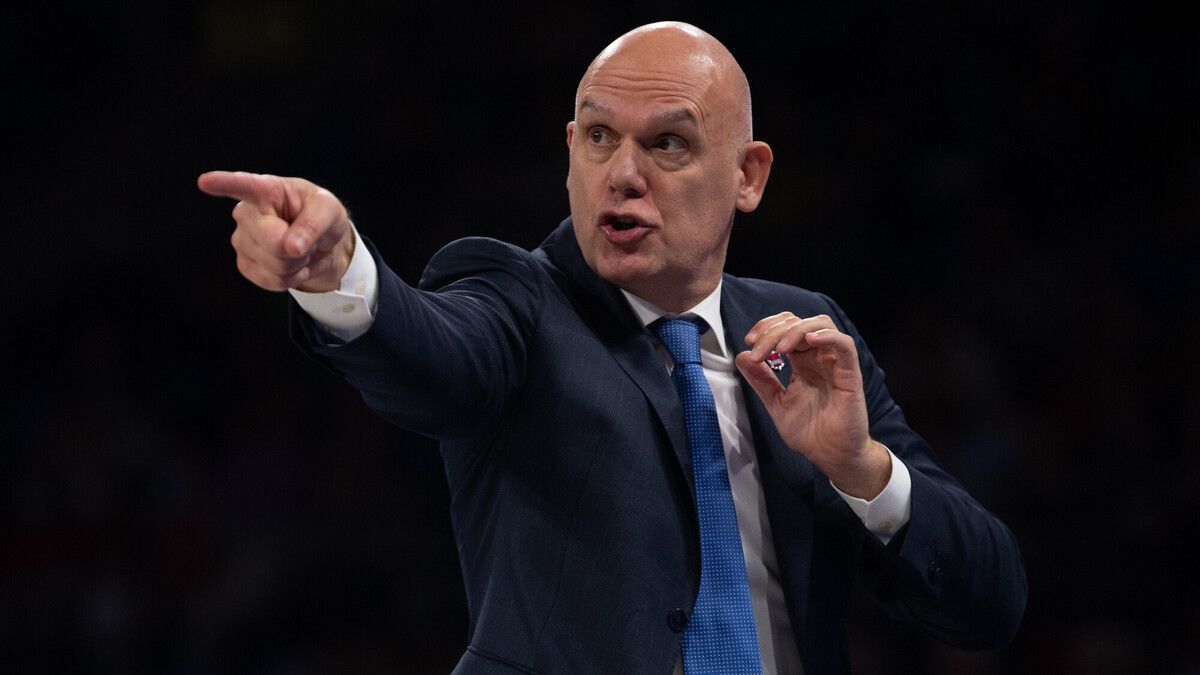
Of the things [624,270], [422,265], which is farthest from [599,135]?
[422,265]

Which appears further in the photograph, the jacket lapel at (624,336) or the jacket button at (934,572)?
the jacket button at (934,572)

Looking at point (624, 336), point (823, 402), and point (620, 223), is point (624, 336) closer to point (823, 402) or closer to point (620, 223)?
point (620, 223)

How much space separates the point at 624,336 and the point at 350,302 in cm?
56

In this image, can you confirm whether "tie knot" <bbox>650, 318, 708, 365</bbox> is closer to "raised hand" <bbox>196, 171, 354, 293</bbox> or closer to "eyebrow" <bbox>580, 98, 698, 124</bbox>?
"eyebrow" <bbox>580, 98, 698, 124</bbox>

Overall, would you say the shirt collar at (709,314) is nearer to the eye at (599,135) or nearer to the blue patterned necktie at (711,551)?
the blue patterned necktie at (711,551)

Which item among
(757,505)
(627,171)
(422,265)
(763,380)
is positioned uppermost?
(627,171)

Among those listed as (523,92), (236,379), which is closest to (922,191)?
(523,92)

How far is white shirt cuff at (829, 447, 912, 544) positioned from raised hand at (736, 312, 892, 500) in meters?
0.04

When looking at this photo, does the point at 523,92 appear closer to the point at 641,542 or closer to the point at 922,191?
the point at 922,191

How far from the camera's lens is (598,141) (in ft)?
7.27

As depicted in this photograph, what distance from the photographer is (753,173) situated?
7.91 ft

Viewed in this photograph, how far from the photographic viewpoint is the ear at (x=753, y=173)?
2.39 metres

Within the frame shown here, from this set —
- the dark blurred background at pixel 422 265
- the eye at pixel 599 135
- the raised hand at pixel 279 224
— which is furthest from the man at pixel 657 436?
the dark blurred background at pixel 422 265

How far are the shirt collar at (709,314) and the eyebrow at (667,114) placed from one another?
273 millimetres
